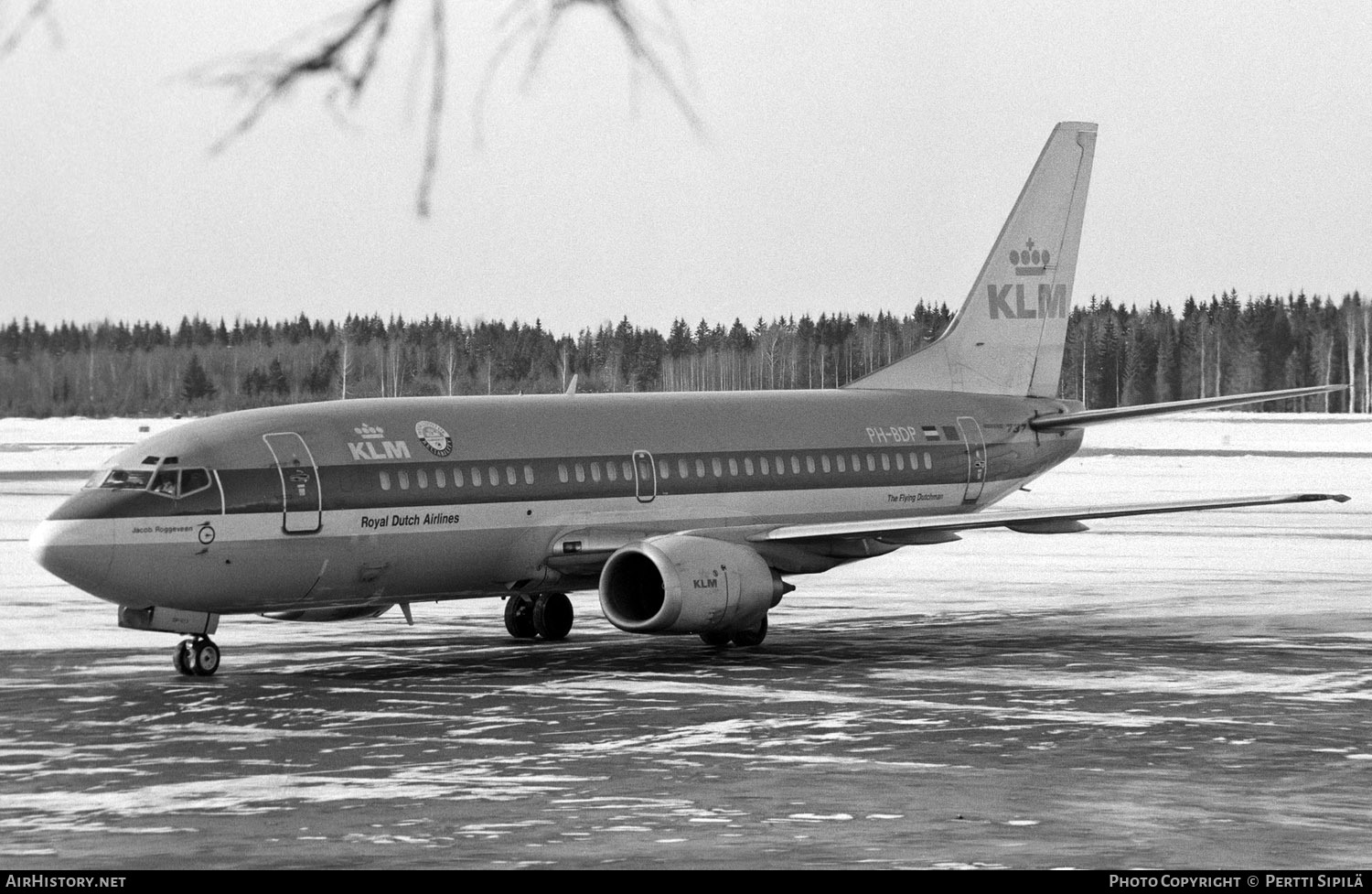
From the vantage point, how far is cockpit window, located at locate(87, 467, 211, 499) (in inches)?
993

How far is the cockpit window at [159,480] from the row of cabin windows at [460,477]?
2540mm

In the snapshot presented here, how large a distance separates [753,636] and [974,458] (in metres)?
7.07

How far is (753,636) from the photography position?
28.5 metres

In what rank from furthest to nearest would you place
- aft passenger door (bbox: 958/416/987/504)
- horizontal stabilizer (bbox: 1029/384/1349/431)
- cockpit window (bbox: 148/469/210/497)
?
aft passenger door (bbox: 958/416/987/504) → horizontal stabilizer (bbox: 1029/384/1349/431) → cockpit window (bbox: 148/469/210/497)

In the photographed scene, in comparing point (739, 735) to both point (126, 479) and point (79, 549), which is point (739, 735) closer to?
point (79, 549)

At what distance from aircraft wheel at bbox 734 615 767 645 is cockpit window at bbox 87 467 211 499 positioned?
24.7 feet

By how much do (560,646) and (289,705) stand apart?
6499 mm

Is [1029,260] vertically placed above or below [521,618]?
above

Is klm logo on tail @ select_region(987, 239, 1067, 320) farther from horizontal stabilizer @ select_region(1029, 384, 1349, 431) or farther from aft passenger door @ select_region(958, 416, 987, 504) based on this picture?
aft passenger door @ select_region(958, 416, 987, 504)

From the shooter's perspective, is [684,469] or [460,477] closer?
[460,477]

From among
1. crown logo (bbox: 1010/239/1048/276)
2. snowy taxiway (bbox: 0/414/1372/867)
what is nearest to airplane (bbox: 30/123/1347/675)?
snowy taxiway (bbox: 0/414/1372/867)

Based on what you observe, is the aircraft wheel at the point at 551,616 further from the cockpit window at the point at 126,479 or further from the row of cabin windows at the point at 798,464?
the cockpit window at the point at 126,479

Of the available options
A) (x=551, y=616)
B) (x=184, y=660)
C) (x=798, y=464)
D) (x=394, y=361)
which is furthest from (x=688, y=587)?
(x=394, y=361)

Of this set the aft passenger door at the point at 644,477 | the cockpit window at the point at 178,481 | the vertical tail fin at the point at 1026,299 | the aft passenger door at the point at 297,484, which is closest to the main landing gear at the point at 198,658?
the aft passenger door at the point at 297,484
